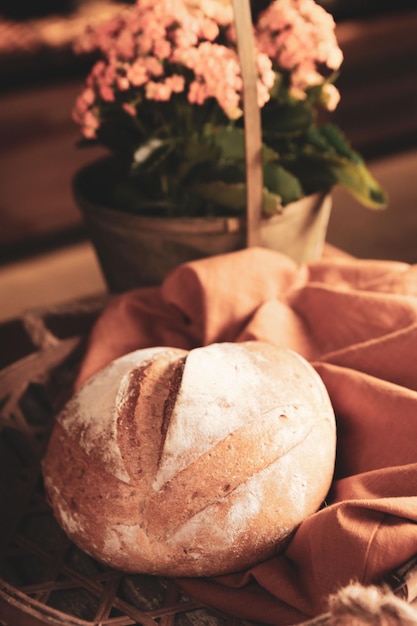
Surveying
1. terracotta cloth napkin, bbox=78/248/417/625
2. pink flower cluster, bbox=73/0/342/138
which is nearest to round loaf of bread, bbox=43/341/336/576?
terracotta cloth napkin, bbox=78/248/417/625

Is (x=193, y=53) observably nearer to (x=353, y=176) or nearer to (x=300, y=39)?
(x=300, y=39)

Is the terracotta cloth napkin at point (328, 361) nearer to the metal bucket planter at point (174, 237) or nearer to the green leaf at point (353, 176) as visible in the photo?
the metal bucket planter at point (174, 237)

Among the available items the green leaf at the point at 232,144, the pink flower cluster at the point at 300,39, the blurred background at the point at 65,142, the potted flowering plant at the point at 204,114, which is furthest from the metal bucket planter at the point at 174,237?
the blurred background at the point at 65,142

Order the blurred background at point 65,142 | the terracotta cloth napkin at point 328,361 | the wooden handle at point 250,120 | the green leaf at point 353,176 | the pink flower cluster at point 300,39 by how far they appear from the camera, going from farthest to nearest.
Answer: the blurred background at point 65,142 < the green leaf at point 353,176 < the pink flower cluster at point 300,39 < the wooden handle at point 250,120 < the terracotta cloth napkin at point 328,361

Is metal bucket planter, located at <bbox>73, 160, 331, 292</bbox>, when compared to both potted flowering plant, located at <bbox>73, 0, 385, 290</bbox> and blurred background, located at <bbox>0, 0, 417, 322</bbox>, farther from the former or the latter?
blurred background, located at <bbox>0, 0, 417, 322</bbox>

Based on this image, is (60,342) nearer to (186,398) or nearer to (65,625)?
(186,398)

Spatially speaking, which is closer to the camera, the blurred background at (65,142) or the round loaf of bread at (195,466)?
the round loaf of bread at (195,466)
